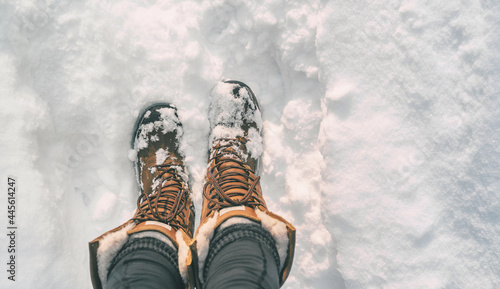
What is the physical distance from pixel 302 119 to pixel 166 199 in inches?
29.2

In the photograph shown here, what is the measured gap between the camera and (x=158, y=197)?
1.29 meters

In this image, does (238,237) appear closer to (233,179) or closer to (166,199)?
(233,179)

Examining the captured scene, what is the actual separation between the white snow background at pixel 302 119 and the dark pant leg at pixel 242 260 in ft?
1.63

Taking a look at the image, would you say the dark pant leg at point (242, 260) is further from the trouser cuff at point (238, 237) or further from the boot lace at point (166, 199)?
the boot lace at point (166, 199)

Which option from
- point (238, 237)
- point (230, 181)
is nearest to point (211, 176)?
point (230, 181)

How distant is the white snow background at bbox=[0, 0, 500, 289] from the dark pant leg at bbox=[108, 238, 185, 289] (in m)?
0.53

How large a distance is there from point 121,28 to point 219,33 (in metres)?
0.47

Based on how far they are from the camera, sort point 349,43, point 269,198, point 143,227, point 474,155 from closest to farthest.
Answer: point 143,227, point 474,155, point 349,43, point 269,198

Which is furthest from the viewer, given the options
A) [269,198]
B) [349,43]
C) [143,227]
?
[269,198]

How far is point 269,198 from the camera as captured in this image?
151cm

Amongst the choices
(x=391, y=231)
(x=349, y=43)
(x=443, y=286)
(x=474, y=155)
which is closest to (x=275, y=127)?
(x=349, y=43)

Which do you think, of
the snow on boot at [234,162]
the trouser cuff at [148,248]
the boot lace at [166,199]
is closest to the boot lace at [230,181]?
the snow on boot at [234,162]

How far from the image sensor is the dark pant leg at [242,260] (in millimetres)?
845

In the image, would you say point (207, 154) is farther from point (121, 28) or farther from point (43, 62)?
point (43, 62)
